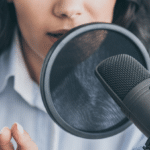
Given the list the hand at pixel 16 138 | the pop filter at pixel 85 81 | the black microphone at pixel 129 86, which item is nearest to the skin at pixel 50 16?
the hand at pixel 16 138

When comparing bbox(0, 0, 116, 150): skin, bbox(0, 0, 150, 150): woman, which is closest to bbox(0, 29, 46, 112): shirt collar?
bbox(0, 0, 150, 150): woman

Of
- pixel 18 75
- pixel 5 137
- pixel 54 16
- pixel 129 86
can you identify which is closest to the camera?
pixel 129 86

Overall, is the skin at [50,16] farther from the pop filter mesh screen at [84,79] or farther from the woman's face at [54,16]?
the pop filter mesh screen at [84,79]

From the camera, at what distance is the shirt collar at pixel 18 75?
3.25 ft

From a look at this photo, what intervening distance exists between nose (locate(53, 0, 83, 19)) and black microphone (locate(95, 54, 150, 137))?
28 cm

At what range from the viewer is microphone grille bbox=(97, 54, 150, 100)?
45 centimetres

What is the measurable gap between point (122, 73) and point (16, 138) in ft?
1.15

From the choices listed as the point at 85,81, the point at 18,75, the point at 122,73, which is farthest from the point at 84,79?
the point at 18,75

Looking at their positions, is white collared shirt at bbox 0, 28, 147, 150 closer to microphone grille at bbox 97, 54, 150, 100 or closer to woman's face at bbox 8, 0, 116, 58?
woman's face at bbox 8, 0, 116, 58

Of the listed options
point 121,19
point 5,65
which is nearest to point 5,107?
point 5,65

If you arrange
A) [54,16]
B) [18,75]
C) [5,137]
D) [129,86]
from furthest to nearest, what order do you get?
[18,75], [54,16], [5,137], [129,86]

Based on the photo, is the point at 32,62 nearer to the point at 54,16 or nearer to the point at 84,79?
the point at 54,16

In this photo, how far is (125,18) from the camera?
1092 millimetres

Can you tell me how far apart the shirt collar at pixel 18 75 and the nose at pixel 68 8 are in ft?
1.26
